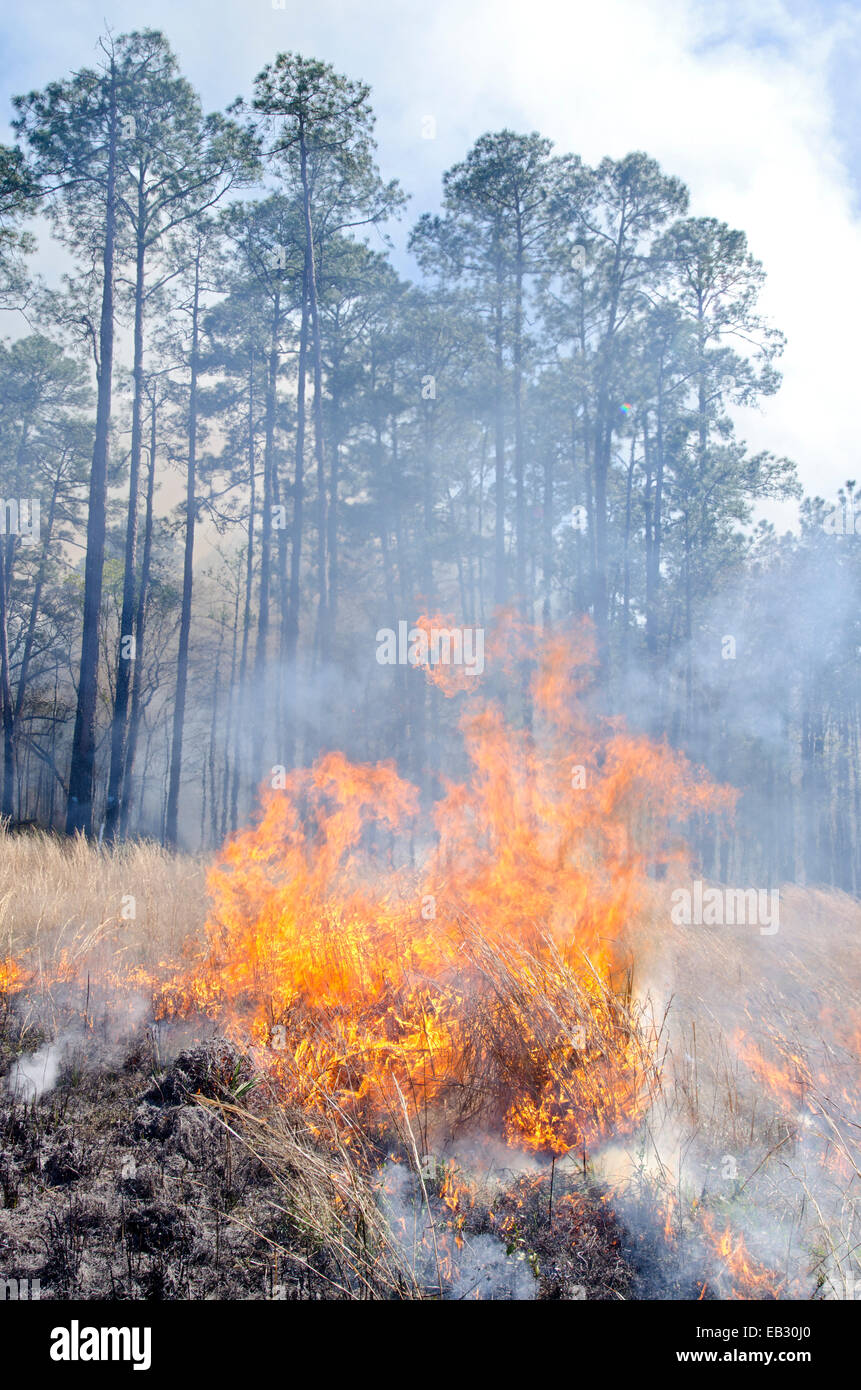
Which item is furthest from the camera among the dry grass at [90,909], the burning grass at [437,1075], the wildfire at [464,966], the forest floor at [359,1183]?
the dry grass at [90,909]

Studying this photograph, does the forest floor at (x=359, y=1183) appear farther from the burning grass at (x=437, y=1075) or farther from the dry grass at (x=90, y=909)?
the dry grass at (x=90, y=909)

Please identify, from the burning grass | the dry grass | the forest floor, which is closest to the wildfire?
the burning grass

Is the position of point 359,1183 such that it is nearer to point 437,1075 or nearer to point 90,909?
point 437,1075

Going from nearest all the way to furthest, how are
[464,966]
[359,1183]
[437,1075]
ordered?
[359,1183]
[437,1075]
[464,966]

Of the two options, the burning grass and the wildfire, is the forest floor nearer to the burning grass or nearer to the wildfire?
the burning grass

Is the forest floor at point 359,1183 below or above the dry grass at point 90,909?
below

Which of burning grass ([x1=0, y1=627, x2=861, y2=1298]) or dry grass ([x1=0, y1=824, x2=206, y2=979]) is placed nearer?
burning grass ([x1=0, y1=627, x2=861, y2=1298])

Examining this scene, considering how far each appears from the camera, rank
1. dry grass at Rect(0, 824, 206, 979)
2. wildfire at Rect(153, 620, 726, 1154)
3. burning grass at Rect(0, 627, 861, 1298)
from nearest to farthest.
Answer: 1. burning grass at Rect(0, 627, 861, 1298)
2. wildfire at Rect(153, 620, 726, 1154)
3. dry grass at Rect(0, 824, 206, 979)

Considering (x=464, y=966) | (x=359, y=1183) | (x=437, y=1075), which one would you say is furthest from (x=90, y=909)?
(x=359, y=1183)

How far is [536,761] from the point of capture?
7.45 meters

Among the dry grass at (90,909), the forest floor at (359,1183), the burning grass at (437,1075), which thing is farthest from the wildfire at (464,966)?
the dry grass at (90,909)

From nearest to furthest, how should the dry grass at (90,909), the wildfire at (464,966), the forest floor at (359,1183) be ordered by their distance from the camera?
the forest floor at (359,1183), the wildfire at (464,966), the dry grass at (90,909)

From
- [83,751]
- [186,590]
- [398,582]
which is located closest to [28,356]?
[186,590]
